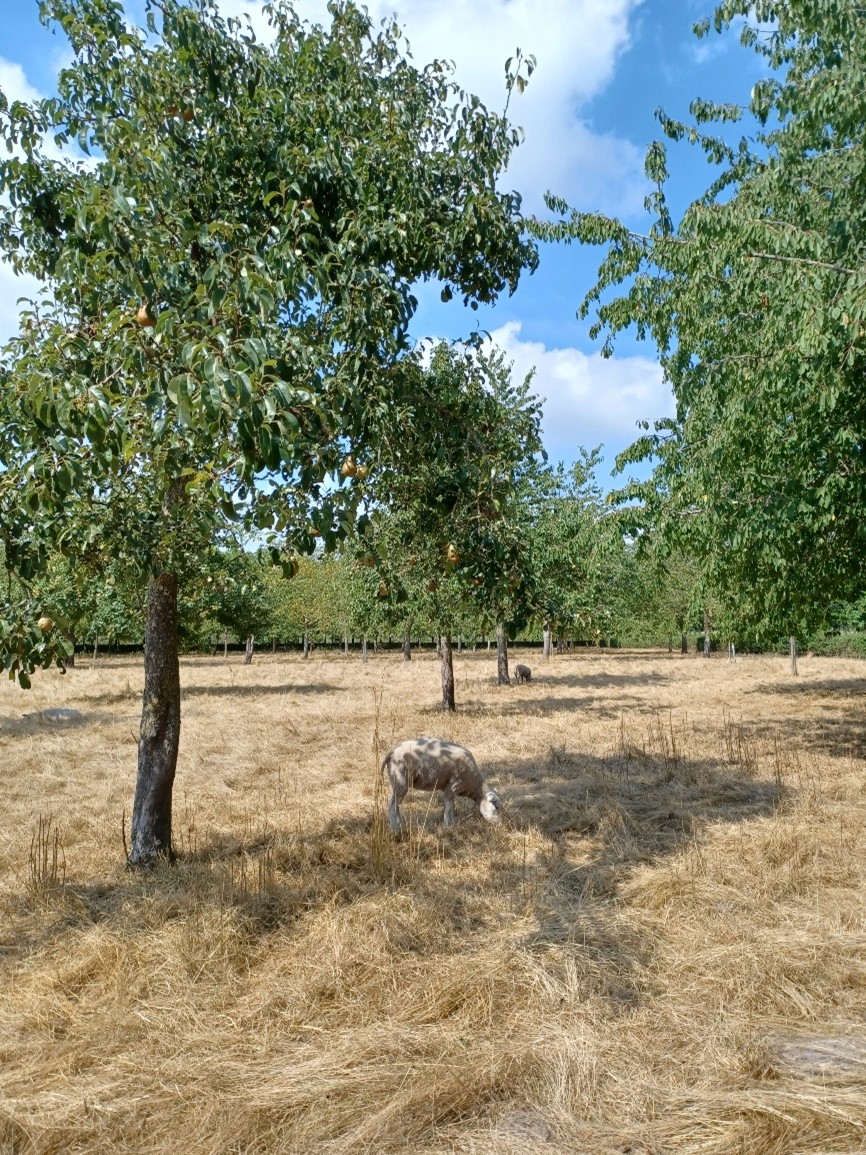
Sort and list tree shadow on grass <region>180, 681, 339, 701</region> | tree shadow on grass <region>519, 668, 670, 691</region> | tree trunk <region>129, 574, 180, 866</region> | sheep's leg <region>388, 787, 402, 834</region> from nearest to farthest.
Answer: tree trunk <region>129, 574, 180, 866</region> < sheep's leg <region>388, 787, 402, 834</region> < tree shadow on grass <region>180, 681, 339, 701</region> < tree shadow on grass <region>519, 668, 670, 691</region>

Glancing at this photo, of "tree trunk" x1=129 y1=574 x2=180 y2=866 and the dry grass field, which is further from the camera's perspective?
"tree trunk" x1=129 y1=574 x2=180 y2=866

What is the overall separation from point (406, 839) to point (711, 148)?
10307 mm

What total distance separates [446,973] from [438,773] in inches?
151

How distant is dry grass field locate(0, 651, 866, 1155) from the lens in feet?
11.0

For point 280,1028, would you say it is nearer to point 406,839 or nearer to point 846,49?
point 406,839

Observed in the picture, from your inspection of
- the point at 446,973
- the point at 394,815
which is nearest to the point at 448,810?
the point at 394,815

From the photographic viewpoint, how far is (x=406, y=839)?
7750 millimetres

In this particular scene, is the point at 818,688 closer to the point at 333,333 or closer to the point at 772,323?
the point at 772,323

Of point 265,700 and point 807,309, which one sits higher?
point 807,309

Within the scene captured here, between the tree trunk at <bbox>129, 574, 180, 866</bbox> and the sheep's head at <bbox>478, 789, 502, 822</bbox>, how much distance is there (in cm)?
328

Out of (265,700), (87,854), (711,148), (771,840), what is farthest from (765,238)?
(265,700)

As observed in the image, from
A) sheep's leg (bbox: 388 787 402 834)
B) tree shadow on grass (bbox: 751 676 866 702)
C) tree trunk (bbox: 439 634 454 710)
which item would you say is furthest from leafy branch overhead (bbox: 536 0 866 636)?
tree shadow on grass (bbox: 751 676 866 702)

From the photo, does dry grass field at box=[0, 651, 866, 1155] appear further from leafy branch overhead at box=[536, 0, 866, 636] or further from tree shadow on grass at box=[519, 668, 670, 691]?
tree shadow on grass at box=[519, 668, 670, 691]

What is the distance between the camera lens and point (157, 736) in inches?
276
